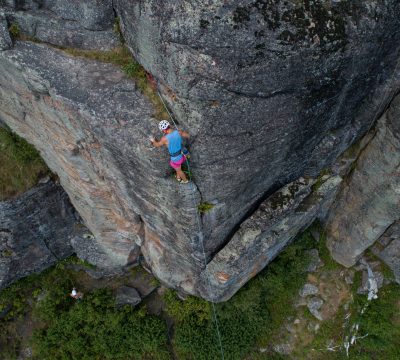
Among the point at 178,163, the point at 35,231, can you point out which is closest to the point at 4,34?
the point at 178,163

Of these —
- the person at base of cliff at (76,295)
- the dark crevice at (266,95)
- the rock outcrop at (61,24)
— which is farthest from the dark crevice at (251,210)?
the person at base of cliff at (76,295)

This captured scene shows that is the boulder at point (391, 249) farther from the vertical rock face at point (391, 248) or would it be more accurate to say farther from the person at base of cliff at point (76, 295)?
the person at base of cliff at point (76, 295)

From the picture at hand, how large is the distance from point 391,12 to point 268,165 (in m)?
3.90

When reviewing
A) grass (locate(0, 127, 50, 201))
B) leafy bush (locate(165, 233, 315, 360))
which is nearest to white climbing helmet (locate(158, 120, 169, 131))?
grass (locate(0, 127, 50, 201))

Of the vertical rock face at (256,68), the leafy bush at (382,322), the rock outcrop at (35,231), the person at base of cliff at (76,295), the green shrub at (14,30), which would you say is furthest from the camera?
the person at base of cliff at (76,295)

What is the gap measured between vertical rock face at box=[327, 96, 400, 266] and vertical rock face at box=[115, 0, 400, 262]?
1.17 meters

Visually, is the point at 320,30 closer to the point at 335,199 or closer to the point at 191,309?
the point at 335,199

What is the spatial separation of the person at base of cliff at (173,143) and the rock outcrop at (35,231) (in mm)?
7331

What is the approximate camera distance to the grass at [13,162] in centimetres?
1266

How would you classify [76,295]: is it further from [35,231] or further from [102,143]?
[102,143]

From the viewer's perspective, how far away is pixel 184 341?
14.6 m

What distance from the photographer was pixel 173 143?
721 centimetres

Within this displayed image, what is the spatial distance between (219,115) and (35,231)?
33.0ft

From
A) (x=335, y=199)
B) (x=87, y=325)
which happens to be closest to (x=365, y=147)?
(x=335, y=199)
